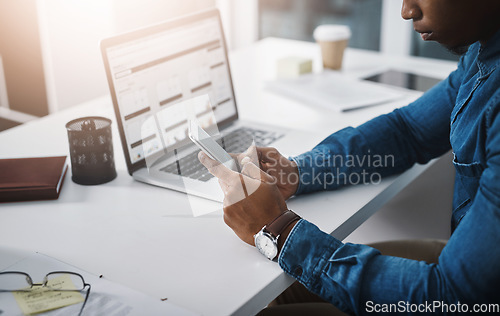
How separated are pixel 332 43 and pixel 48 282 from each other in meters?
1.26

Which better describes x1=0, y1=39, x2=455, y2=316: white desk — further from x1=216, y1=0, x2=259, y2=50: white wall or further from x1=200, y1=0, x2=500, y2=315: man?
x1=216, y1=0, x2=259, y2=50: white wall

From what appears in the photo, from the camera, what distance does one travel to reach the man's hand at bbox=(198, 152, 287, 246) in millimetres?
897

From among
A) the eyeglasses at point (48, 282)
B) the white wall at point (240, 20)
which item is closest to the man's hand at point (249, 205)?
the eyeglasses at point (48, 282)

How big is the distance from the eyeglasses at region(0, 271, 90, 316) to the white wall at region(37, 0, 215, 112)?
5.12 feet

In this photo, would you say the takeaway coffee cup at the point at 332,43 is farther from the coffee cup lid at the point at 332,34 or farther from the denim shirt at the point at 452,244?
the denim shirt at the point at 452,244

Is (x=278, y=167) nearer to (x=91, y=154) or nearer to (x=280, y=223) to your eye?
(x=280, y=223)

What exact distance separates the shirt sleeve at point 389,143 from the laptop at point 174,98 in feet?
0.63

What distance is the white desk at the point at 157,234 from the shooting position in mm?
811

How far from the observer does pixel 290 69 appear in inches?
69.5

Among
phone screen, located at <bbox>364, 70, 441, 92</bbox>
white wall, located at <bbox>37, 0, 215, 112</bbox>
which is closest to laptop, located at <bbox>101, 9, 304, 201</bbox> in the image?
phone screen, located at <bbox>364, 70, 441, 92</bbox>

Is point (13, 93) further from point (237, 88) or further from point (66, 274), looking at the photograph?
point (66, 274)

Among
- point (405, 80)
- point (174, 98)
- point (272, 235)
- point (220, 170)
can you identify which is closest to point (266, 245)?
point (272, 235)

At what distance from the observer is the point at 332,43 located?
1792 millimetres

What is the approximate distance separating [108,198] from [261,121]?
0.51 metres
